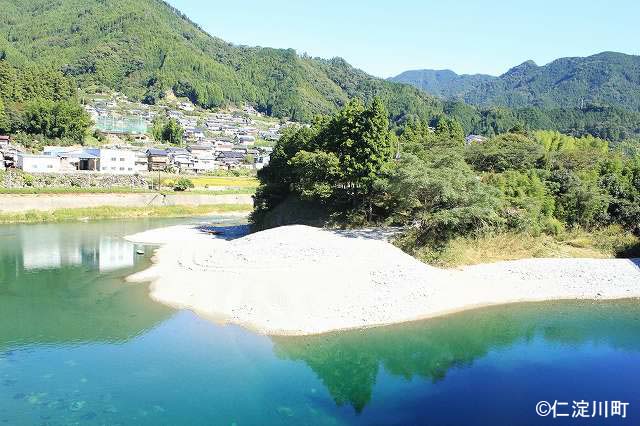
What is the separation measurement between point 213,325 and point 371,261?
7.75 meters

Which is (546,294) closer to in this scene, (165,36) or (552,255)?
(552,255)

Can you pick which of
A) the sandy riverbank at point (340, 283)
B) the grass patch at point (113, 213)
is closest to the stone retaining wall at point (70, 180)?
the grass patch at point (113, 213)

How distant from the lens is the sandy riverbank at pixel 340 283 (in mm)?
19375

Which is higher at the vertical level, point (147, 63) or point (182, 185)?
point (147, 63)

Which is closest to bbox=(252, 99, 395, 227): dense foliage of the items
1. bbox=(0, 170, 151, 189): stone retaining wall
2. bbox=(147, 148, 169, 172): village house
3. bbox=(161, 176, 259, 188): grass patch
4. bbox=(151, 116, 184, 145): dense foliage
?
bbox=(0, 170, 151, 189): stone retaining wall

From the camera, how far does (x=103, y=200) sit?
56156 millimetres

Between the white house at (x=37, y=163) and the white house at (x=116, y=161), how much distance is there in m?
6.31

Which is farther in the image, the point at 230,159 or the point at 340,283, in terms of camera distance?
the point at 230,159

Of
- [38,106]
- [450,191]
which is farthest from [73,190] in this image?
[450,191]

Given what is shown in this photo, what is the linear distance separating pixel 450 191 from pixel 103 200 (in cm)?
4271

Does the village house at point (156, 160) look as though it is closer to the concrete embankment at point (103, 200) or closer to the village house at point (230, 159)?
the village house at point (230, 159)

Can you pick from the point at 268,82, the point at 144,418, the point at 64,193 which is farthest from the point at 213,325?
the point at 268,82

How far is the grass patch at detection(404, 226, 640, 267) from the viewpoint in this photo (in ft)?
86.2

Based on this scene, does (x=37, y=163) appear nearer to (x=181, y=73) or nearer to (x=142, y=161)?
(x=142, y=161)
